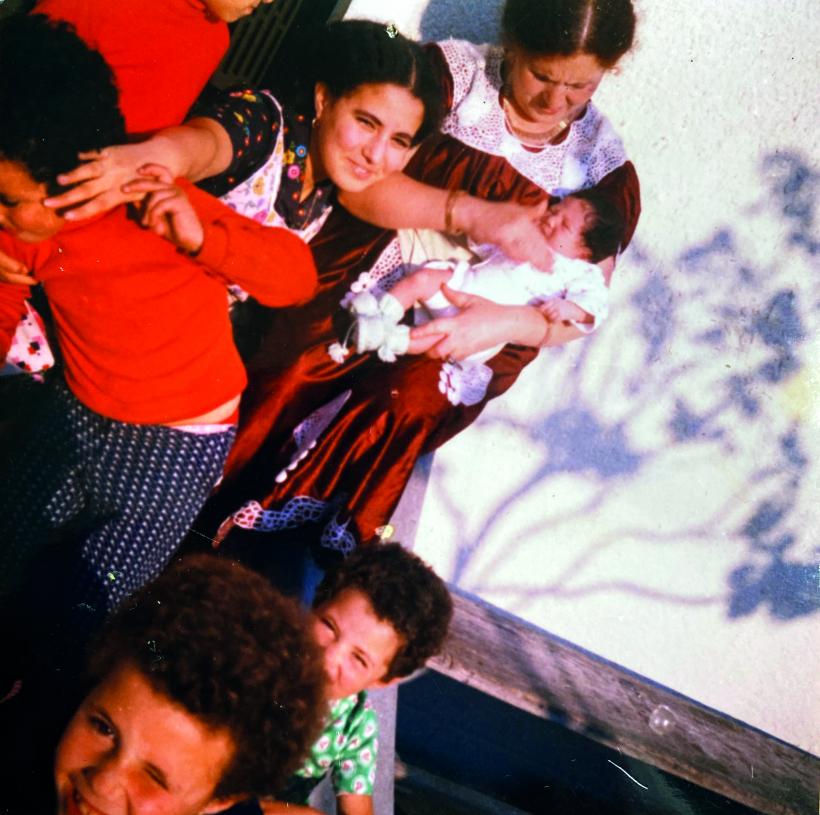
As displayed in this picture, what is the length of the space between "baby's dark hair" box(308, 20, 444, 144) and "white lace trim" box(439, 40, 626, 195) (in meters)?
0.08

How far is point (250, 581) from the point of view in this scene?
116cm

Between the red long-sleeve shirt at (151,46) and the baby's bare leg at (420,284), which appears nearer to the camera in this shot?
the red long-sleeve shirt at (151,46)

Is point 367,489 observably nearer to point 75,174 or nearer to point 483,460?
point 483,460

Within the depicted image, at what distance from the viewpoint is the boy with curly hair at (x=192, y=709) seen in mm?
964

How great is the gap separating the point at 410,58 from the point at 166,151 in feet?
1.68

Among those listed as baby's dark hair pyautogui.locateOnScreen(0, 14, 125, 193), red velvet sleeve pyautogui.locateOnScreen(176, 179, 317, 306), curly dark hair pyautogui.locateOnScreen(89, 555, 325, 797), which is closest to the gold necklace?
red velvet sleeve pyautogui.locateOnScreen(176, 179, 317, 306)

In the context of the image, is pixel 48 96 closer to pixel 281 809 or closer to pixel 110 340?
pixel 110 340

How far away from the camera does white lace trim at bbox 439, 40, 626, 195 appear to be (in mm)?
1583

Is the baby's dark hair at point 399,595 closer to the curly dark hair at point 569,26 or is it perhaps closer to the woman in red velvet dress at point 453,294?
the woman in red velvet dress at point 453,294

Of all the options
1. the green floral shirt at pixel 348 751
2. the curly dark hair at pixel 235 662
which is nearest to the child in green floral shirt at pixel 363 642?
the green floral shirt at pixel 348 751

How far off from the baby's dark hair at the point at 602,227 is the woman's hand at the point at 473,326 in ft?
0.62


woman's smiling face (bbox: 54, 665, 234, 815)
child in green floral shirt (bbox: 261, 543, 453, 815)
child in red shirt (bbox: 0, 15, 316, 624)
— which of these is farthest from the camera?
child in green floral shirt (bbox: 261, 543, 453, 815)

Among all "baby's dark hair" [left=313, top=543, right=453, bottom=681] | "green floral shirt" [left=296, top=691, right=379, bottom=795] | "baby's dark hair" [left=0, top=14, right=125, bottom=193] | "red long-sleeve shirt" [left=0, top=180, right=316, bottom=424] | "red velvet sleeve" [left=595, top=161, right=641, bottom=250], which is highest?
"red velvet sleeve" [left=595, top=161, right=641, bottom=250]

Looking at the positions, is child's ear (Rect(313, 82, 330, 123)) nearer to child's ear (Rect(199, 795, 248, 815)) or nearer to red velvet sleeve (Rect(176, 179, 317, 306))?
red velvet sleeve (Rect(176, 179, 317, 306))
